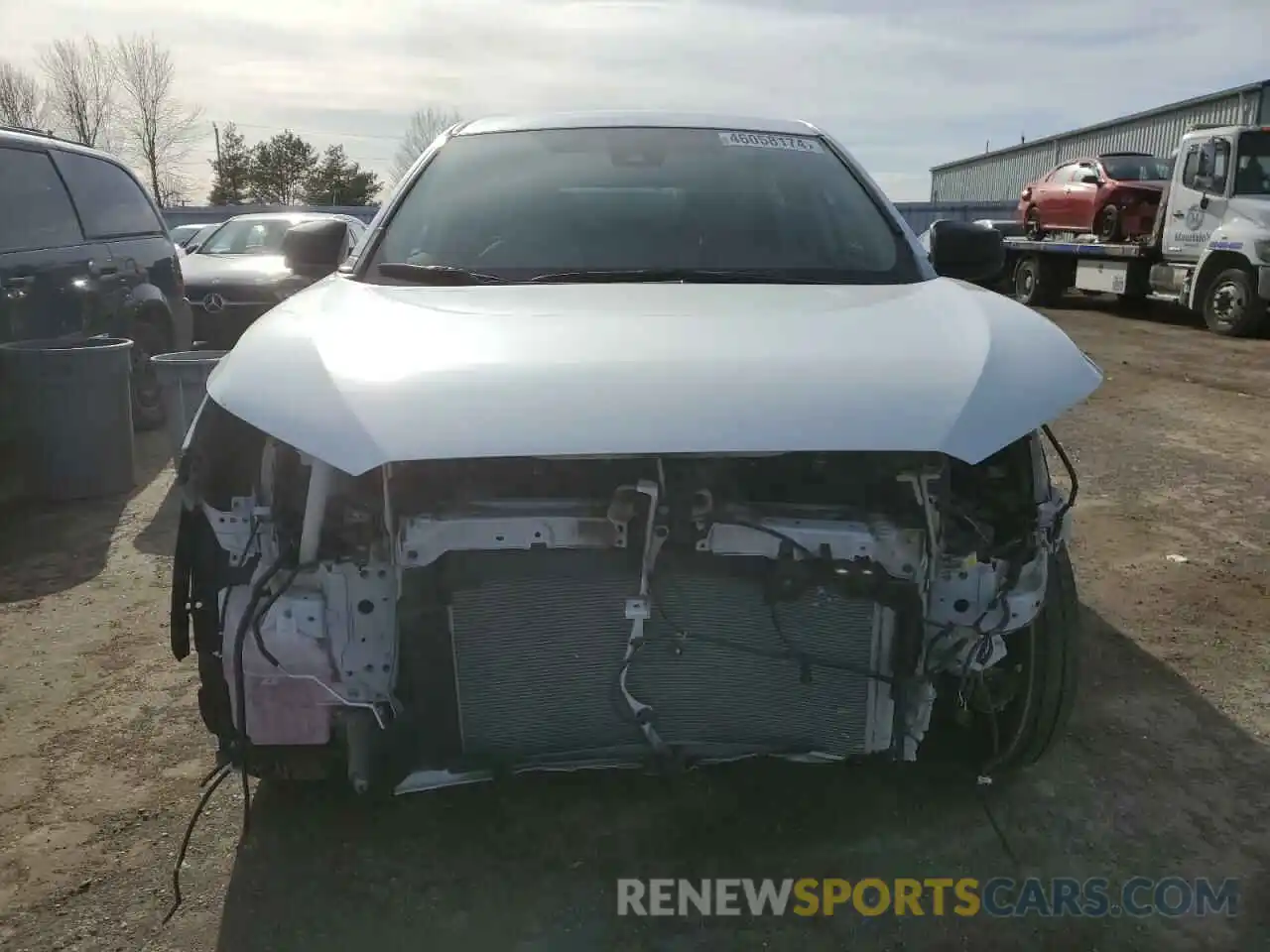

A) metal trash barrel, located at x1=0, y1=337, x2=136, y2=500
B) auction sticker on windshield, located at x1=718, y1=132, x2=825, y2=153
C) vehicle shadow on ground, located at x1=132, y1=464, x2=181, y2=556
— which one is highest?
auction sticker on windshield, located at x1=718, y1=132, x2=825, y2=153

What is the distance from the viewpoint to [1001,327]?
2.33 meters

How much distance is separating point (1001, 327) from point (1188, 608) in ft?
7.36

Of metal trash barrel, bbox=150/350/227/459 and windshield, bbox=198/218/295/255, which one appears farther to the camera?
windshield, bbox=198/218/295/255

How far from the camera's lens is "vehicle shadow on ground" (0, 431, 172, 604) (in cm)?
422

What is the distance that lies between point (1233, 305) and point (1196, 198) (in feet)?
4.63

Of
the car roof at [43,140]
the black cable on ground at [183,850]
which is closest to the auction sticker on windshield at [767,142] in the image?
the black cable on ground at [183,850]

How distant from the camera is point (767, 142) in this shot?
3.41 m

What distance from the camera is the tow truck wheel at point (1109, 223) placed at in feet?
46.7

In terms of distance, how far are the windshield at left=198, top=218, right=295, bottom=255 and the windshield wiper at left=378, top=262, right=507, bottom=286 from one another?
752cm

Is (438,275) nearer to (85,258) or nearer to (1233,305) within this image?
(85,258)

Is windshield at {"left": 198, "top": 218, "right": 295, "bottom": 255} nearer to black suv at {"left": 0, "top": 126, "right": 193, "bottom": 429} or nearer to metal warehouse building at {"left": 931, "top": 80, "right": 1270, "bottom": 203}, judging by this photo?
black suv at {"left": 0, "top": 126, "right": 193, "bottom": 429}

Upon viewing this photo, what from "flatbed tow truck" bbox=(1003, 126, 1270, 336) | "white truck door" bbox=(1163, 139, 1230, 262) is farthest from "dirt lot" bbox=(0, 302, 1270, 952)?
"white truck door" bbox=(1163, 139, 1230, 262)

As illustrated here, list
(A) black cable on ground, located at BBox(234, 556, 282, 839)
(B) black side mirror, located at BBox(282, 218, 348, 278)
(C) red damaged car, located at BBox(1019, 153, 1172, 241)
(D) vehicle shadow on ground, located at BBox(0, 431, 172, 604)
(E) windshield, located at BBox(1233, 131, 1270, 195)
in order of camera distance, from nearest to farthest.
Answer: (A) black cable on ground, located at BBox(234, 556, 282, 839)
(B) black side mirror, located at BBox(282, 218, 348, 278)
(D) vehicle shadow on ground, located at BBox(0, 431, 172, 604)
(E) windshield, located at BBox(1233, 131, 1270, 195)
(C) red damaged car, located at BBox(1019, 153, 1172, 241)

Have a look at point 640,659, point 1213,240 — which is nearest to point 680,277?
point 640,659
